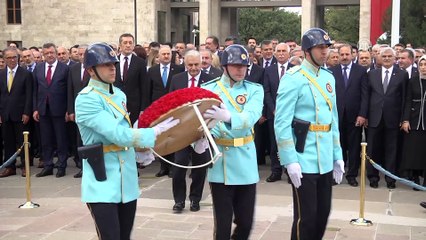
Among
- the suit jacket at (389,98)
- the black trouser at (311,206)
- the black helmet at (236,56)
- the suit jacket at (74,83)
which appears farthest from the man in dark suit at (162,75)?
the black trouser at (311,206)

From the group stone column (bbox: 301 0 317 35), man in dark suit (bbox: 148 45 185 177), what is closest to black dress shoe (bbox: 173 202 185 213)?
man in dark suit (bbox: 148 45 185 177)

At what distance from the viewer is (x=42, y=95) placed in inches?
389

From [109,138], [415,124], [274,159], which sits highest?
[109,138]

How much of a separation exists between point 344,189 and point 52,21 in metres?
36.5

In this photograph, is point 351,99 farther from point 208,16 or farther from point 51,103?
point 208,16

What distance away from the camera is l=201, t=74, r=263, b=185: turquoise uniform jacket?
479cm

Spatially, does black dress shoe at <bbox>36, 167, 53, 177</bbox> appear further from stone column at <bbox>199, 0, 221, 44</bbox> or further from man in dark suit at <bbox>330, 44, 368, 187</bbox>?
stone column at <bbox>199, 0, 221, 44</bbox>

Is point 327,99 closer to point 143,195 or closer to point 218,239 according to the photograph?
point 218,239

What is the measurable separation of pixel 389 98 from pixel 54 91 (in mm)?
5631

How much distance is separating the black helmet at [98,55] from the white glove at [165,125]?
584 mm

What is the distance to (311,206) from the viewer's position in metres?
4.65

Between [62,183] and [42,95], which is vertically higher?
[42,95]

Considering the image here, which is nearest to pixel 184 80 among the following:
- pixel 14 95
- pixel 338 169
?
pixel 338 169

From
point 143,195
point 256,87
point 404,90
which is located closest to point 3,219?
point 143,195
